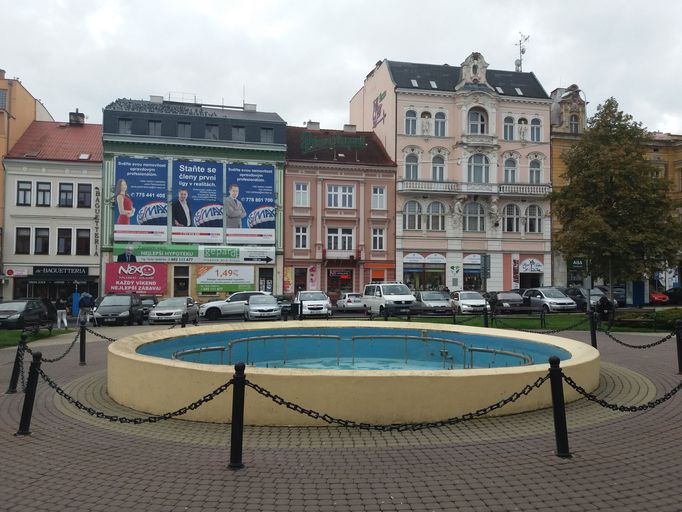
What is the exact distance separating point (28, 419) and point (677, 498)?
23.7 ft

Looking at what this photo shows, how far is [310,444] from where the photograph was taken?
6.48 metres

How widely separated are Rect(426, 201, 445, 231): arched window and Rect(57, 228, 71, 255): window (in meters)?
27.1

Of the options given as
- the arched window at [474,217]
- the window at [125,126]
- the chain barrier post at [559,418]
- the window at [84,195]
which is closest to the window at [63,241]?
the window at [84,195]

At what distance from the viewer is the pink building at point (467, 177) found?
43938 millimetres

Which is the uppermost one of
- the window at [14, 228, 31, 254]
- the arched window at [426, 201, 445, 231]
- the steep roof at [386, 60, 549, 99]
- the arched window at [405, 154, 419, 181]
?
the steep roof at [386, 60, 549, 99]

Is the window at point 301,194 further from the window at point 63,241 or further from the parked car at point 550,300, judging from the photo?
the parked car at point 550,300

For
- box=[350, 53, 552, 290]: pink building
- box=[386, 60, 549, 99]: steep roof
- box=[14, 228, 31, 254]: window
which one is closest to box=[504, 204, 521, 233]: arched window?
box=[350, 53, 552, 290]: pink building

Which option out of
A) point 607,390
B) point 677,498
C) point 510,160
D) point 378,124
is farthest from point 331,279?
point 677,498

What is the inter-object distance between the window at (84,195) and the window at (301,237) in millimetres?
15121

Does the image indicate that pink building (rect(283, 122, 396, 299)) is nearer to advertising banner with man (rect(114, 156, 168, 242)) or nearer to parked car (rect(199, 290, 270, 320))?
advertising banner with man (rect(114, 156, 168, 242))

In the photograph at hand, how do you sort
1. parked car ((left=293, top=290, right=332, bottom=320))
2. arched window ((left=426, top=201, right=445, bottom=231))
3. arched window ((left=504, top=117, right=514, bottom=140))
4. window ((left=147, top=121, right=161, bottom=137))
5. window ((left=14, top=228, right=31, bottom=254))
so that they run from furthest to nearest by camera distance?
arched window ((left=504, top=117, right=514, bottom=140)) < arched window ((left=426, top=201, right=445, bottom=231)) < window ((left=147, top=121, right=161, bottom=137)) < window ((left=14, top=228, right=31, bottom=254)) < parked car ((left=293, top=290, right=332, bottom=320))

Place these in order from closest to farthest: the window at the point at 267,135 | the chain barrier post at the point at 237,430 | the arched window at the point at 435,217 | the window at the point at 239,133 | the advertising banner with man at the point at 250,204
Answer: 1. the chain barrier post at the point at 237,430
2. the advertising banner with man at the point at 250,204
3. the window at the point at 239,133
4. the window at the point at 267,135
5. the arched window at the point at 435,217

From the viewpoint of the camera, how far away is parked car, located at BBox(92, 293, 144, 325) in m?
25.2

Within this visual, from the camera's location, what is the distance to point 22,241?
3809 cm
